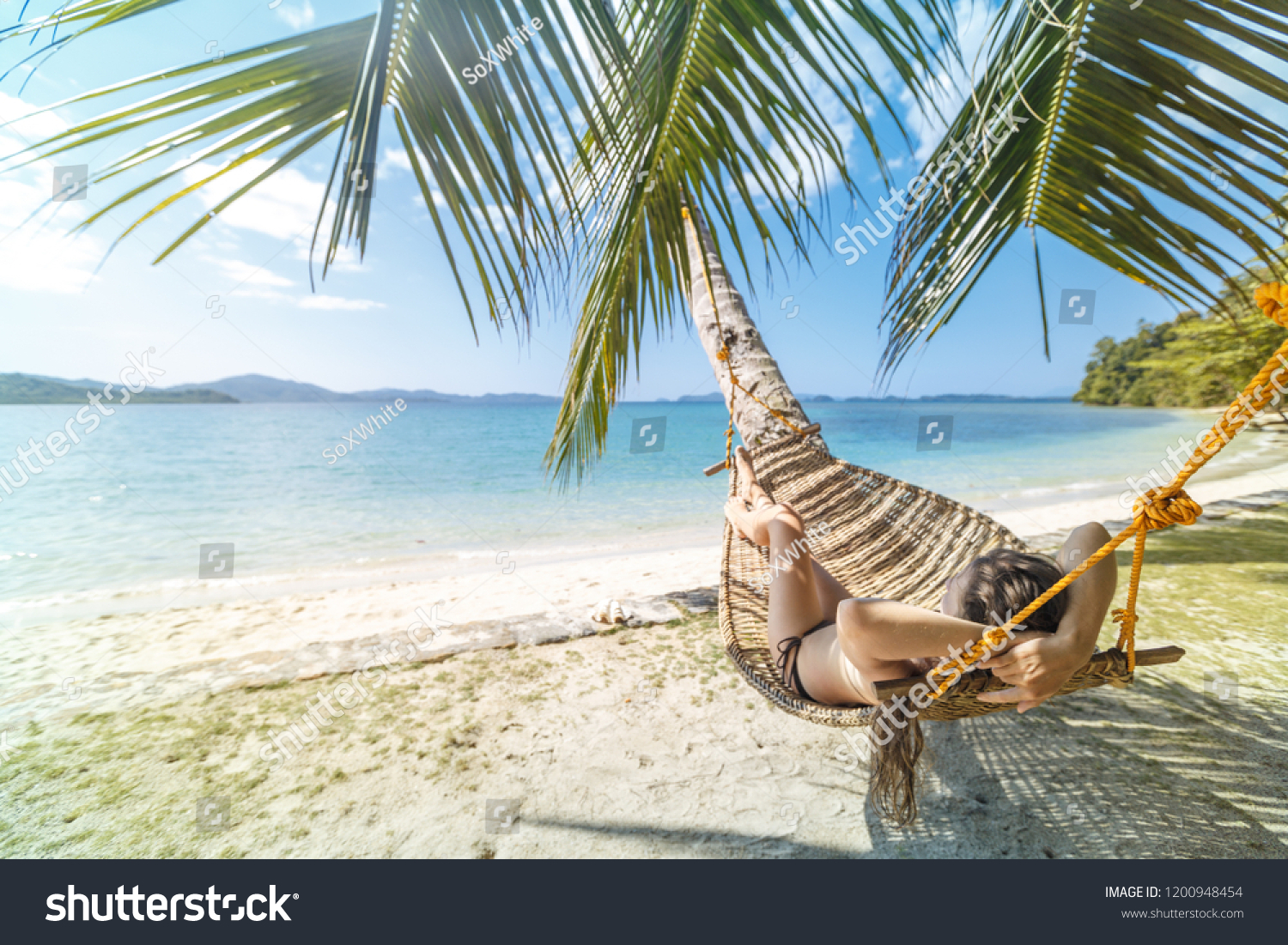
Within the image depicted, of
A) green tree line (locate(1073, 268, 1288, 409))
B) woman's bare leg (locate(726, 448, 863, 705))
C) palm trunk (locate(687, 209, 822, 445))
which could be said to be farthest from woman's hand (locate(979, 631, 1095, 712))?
palm trunk (locate(687, 209, 822, 445))

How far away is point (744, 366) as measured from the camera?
250cm

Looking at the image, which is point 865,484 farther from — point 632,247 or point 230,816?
point 230,816

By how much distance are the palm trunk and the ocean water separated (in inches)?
74.7

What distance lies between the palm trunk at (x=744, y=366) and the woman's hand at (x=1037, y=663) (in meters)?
1.59

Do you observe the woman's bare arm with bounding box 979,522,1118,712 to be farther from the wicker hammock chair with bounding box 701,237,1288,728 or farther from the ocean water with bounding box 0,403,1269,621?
the ocean water with bounding box 0,403,1269,621

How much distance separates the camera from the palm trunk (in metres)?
2.47

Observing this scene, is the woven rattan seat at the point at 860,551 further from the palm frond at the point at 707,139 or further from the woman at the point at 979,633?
the palm frond at the point at 707,139

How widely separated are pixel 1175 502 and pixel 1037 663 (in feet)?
1.03

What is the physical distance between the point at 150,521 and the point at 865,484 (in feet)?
29.5

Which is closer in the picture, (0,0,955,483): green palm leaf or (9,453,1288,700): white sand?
(0,0,955,483): green palm leaf

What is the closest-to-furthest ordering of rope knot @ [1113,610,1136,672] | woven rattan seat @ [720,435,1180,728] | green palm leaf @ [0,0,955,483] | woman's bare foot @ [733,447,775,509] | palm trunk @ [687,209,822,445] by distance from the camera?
1. green palm leaf @ [0,0,955,483]
2. rope knot @ [1113,610,1136,672]
3. woven rattan seat @ [720,435,1180,728]
4. woman's bare foot @ [733,447,775,509]
5. palm trunk @ [687,209,822,445]

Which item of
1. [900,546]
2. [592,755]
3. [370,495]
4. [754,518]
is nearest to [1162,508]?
[754,518]

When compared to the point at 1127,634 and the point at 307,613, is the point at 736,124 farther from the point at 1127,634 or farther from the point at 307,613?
the point at 307,613
